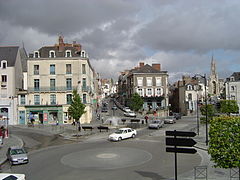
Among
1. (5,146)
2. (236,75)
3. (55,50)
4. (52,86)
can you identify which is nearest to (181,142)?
(5,146)

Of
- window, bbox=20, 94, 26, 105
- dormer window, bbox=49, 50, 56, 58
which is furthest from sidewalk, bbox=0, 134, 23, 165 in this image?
dormer window, bbox=49, 50, 56, 58

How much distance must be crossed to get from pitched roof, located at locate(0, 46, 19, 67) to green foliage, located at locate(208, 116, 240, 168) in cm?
4401

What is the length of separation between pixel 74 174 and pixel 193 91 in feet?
217

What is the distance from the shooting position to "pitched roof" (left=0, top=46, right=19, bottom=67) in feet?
160

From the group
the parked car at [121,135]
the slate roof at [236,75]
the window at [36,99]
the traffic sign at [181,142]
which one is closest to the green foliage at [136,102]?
the window at [36,99]

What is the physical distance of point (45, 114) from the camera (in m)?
46.5

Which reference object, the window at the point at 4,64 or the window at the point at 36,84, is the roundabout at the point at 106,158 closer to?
the window at the point at 36,84

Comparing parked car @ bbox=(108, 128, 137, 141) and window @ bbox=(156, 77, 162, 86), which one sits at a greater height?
window @ bbox=(156, 77, 162, 86)

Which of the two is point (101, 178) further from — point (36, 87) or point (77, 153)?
point (36, 87)

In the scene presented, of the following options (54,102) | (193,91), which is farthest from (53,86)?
(193,91)

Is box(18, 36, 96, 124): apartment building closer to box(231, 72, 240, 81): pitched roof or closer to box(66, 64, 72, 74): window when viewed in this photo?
box(66, 64, 72, 74): window

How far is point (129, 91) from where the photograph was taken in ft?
245

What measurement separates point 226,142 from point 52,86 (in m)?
39.5

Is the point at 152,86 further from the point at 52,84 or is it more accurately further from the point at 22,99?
the point at 22,99
